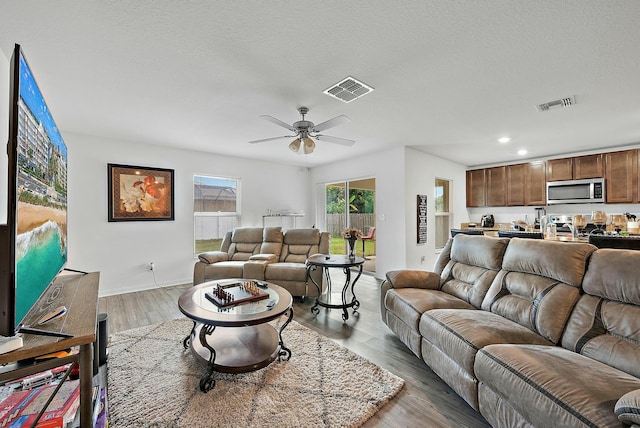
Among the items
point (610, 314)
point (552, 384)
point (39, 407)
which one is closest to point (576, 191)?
point (610, 314)

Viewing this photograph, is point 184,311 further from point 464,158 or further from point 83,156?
point 464,158

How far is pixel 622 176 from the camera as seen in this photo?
14.9ft

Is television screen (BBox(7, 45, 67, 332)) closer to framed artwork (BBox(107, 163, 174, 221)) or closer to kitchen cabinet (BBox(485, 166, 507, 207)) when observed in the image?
framed artwork (BBox(107, 163, 174, 221))

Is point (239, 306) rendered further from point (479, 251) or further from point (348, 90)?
point (479, 251)

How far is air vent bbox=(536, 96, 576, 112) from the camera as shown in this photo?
2.81 meters

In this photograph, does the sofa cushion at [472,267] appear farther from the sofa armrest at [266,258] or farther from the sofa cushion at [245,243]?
the sofa cushion at [245,243]

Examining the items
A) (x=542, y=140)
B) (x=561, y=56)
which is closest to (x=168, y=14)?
(x=561, y=56)

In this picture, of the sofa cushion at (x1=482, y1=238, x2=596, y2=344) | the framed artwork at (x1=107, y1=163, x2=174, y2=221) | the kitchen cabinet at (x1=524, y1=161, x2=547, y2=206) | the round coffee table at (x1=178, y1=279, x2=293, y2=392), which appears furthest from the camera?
the kitchen cabinet at (x1=524, y1=161, x2=547, y2=206)

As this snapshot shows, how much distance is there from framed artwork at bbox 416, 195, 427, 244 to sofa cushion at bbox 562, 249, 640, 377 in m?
3.20

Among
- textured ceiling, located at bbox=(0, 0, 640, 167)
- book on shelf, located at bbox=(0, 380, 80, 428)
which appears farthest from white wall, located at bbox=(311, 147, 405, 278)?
book on shelf, located at bbox=(0, 380, 80, 428)

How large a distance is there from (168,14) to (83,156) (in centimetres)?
348

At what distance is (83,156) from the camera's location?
4.01 meters

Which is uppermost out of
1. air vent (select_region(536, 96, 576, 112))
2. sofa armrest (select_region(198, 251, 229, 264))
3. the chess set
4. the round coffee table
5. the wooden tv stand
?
air vent (select_region(536, 96, 576, 112))

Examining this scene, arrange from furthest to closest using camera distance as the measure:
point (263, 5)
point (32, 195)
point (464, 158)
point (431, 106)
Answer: point (464, 158)
point (431, 106)
point (263, 5)
point (32, 195)
